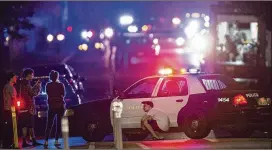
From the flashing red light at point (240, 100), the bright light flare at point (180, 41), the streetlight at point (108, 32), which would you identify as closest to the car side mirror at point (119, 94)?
the flashing red light at point (240, 100)

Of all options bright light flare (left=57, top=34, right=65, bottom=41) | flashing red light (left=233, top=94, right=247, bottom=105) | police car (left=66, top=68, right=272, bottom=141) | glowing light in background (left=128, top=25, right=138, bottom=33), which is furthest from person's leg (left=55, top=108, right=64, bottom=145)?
glowing light in background (left=128, top=25, right=138, bottom=33)

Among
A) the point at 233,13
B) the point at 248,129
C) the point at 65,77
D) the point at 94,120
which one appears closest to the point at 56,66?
the point at 65,77

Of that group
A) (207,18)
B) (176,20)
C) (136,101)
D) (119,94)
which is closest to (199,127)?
(136,101)

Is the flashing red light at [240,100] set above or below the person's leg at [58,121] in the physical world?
above

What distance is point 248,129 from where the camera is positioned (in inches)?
540

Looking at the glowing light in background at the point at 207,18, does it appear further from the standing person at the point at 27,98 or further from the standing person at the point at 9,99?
the standing person at the point at 9,99

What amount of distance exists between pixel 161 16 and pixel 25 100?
8.78 m

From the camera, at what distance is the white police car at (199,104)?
13.0 m

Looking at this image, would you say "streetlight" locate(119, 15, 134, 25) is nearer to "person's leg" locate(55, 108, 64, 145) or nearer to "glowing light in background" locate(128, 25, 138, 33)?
"glowing light in background" locate(128, 25, 138, 33)

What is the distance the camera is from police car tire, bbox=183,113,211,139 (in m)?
13.1

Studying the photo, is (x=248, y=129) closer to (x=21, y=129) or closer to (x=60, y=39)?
(x=21, y=129)

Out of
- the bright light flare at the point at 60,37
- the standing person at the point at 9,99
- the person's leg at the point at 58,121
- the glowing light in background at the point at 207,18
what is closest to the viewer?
the standing person at the point at 9,99

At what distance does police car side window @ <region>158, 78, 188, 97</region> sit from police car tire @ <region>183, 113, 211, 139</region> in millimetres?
560

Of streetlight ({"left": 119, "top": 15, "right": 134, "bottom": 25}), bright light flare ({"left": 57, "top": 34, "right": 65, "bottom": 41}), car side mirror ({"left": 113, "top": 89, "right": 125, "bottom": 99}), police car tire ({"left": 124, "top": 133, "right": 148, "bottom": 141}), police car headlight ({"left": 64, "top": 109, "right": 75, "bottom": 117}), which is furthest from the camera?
bright light flare ({"left": 57, "top": 34, "right": 65, "bottom": 41})
